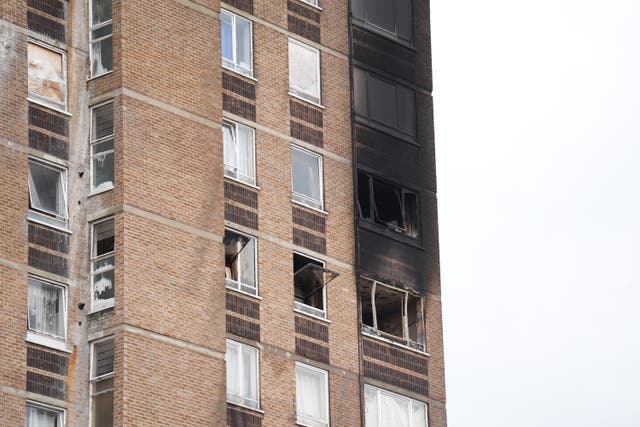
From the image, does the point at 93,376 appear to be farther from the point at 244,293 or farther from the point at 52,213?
the point at 244,293

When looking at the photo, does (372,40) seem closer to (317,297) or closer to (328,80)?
(328,80)

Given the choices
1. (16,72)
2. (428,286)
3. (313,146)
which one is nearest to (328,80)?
(313,146)

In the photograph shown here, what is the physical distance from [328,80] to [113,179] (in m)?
10.0

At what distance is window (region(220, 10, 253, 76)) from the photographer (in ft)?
198

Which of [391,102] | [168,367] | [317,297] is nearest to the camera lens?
[168,367]

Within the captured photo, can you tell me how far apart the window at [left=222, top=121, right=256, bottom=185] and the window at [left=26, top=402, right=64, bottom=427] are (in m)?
9.38

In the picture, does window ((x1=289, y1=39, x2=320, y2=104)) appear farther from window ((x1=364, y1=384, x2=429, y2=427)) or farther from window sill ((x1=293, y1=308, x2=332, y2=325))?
window ((x1=364, y1=384, x2=429, y2=427))

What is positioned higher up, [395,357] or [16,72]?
[16,72]

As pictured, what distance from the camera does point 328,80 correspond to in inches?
2472

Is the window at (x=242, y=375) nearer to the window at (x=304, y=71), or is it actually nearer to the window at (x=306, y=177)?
the window at (x=306, y=177)

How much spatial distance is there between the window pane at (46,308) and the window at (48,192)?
1.73m

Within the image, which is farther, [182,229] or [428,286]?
[428,286]

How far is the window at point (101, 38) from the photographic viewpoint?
5641 centimetres

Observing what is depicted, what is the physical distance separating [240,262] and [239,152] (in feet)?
10.7
